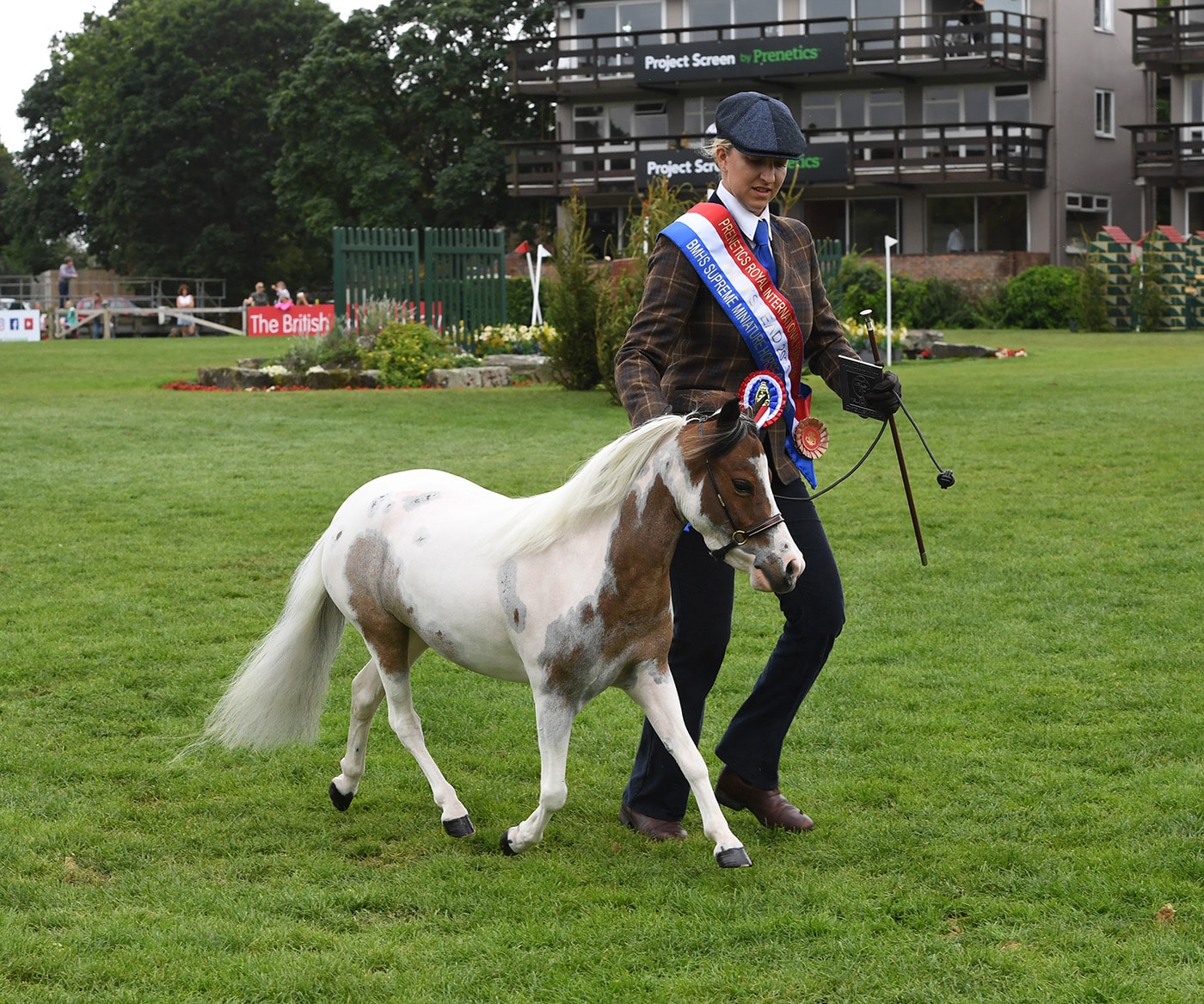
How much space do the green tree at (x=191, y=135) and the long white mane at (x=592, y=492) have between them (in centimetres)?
5984

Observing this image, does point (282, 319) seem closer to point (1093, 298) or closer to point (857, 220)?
point (857, 220)

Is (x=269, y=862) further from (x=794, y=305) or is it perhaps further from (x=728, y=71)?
(x=728, y=71)

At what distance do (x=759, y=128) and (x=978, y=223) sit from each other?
43.0m

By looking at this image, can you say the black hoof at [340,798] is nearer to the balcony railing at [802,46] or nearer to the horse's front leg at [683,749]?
the horse's front leg at [683,749]

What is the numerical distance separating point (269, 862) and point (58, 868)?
677mm

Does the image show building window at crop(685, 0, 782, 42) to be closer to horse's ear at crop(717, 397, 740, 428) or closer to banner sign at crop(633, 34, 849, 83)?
banner sign at crop(633, 34, 849, 83)

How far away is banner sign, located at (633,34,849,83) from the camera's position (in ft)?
150

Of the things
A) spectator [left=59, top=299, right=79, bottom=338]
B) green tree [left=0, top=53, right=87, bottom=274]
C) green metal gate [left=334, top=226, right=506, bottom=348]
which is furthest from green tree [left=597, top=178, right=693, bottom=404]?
green tree [left=0, top=53, right=87, bottom=274]

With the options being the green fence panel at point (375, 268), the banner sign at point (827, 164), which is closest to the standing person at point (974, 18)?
the banner sign at point (827, 164)

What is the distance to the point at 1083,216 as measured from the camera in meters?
46.3

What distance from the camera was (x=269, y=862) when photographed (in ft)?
16.4

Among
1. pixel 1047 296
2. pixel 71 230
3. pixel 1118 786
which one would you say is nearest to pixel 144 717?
pixel 1118 786

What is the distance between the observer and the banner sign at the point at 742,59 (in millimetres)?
45625

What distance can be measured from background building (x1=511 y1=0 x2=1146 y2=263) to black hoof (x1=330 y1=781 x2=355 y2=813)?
127ft
